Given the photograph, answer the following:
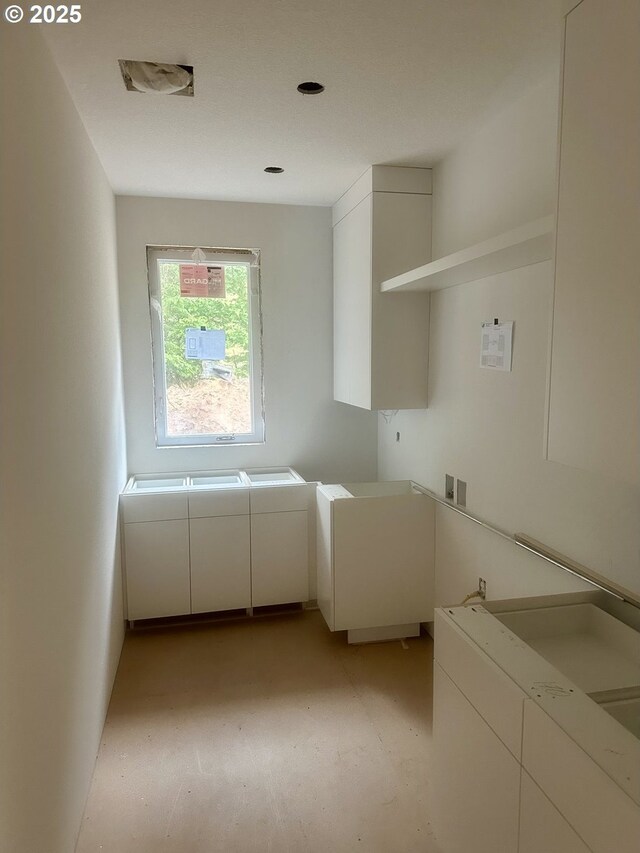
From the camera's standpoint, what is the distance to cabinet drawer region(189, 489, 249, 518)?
3.35m

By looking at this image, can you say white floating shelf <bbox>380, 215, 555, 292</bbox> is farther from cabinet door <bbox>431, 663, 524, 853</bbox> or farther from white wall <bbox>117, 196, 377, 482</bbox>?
cabinet door <bbox>431, 663, 524, 853</bbox>

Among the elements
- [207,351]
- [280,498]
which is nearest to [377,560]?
[280,498]

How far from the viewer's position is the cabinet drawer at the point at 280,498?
3.44 meters

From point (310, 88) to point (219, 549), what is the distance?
2.47m

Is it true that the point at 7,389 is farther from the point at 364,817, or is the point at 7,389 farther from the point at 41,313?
the point at 364,817

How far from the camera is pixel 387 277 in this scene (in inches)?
120

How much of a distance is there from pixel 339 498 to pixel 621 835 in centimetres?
214

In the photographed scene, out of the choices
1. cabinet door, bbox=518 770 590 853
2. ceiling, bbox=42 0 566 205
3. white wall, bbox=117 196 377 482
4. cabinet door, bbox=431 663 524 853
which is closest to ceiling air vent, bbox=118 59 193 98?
ceiling, bbox=42 0 566 205

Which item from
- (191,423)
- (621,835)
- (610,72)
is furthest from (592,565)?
(191,423)

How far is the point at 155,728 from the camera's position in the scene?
2562 mm

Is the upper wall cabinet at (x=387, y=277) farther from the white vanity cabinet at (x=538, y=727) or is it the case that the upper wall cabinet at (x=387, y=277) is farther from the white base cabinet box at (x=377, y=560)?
the white vanity cabinet at (x=538, y=727)

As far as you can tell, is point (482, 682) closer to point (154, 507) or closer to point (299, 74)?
point (299, 74)

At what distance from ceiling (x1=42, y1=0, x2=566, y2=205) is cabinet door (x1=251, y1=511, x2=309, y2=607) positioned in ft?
6.62

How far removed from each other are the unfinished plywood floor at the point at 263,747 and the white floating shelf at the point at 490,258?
200 cm
